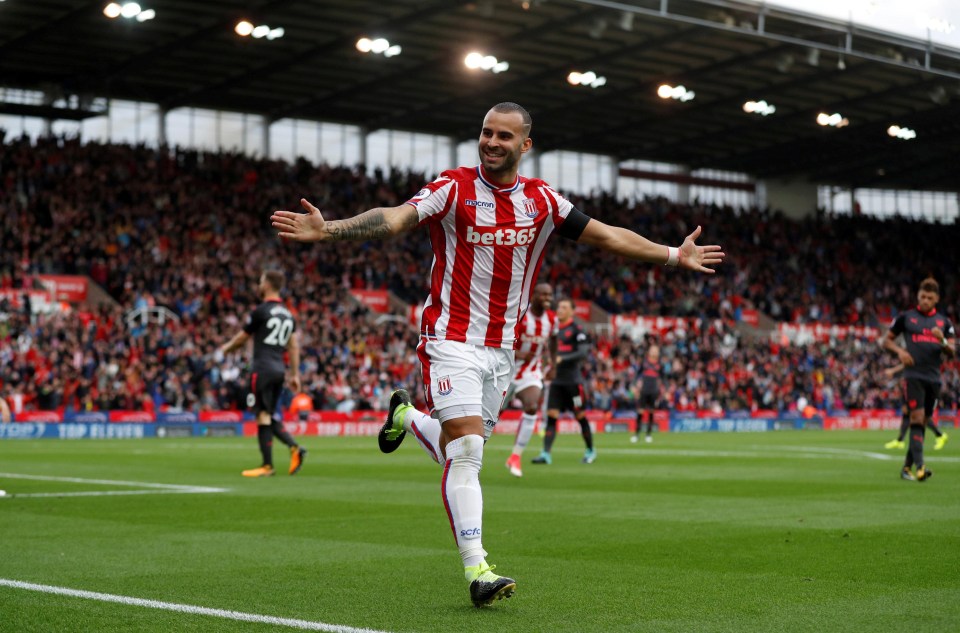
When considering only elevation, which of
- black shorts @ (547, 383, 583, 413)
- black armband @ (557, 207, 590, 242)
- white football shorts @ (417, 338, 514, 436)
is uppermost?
black armband @ (557, 207, 590, 242)

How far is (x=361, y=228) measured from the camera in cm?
602

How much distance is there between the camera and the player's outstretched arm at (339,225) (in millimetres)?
5789

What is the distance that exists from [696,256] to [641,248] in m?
0.37

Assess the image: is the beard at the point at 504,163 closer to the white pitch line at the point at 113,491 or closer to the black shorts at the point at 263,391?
the white pitch line at the point at 113,491

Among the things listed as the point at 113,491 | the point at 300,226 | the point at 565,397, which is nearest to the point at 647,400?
the point at 565,397

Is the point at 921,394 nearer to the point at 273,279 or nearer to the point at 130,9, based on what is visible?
the point at 273,279

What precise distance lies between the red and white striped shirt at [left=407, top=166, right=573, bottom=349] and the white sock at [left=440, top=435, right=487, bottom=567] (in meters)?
0.59

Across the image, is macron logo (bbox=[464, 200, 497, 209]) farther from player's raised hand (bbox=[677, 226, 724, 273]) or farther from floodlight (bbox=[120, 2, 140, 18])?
floodlight (bbox=[120, 2, 140, 18])

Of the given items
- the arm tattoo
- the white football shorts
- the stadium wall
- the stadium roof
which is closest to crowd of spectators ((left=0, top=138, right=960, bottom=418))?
the stadium wall

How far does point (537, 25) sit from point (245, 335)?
24754 millimetres

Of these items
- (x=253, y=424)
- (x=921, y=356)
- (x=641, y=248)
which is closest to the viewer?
(x=641, y=248)

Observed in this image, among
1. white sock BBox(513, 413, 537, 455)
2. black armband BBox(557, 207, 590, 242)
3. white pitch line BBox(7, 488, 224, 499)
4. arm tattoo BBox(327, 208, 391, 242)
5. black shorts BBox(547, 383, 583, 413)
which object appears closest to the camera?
arm tattoo BBox(327, 208, 391, 242)

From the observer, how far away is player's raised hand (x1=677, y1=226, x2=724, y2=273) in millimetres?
6750

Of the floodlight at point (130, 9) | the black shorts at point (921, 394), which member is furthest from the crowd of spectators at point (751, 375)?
A: the black shorts at point (921, 394)
